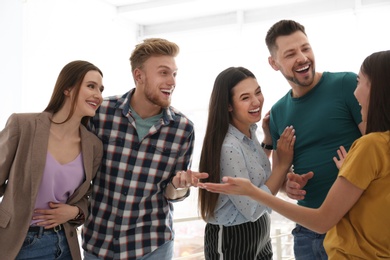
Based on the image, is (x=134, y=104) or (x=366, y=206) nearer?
(x=366, y=206)

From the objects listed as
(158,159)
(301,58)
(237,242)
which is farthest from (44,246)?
(301,58)

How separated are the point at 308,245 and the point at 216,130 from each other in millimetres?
573

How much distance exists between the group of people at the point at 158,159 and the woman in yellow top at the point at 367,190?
1.16 feet

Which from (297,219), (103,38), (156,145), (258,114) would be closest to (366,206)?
(297,219)

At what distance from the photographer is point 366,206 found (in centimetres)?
141

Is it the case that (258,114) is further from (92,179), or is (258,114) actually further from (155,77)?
(92,179)

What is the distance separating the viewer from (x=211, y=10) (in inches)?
246

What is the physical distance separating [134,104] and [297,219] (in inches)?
36.9

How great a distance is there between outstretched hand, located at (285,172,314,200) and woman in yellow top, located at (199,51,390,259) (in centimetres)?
37

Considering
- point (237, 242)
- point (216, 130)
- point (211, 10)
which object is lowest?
point (237, 242)

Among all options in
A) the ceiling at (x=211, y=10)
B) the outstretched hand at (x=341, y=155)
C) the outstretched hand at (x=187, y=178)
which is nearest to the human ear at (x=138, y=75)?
the outstretched hand at (x=187, y=178)

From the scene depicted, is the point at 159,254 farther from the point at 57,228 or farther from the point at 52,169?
the point at 52,169

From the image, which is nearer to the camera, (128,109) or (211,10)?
(128,109)

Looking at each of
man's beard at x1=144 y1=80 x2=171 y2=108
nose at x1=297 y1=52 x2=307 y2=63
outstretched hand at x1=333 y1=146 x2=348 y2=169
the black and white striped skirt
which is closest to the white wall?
man's beard at x1=144 y1=80 x2=171 y2=108
